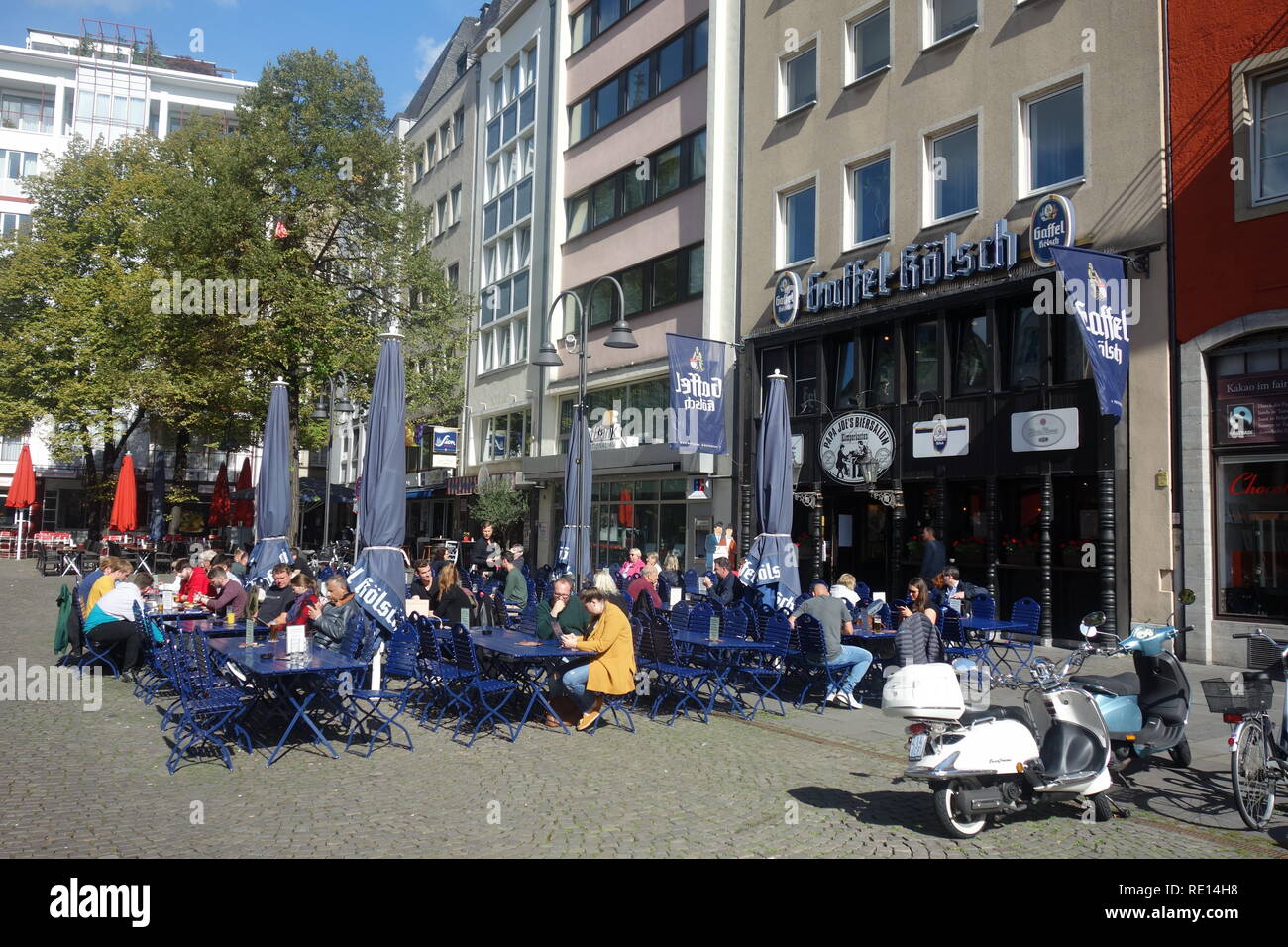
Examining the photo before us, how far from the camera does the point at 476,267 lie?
37.8 metres

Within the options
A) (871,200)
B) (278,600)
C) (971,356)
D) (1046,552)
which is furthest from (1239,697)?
(871,200)

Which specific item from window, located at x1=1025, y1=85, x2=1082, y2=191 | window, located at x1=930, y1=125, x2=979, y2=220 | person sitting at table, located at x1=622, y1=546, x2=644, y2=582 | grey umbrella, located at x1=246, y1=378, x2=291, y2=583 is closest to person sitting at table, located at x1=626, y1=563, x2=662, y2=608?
person sitting at table, located at x1=622, y1=546, x2=644, y2=582

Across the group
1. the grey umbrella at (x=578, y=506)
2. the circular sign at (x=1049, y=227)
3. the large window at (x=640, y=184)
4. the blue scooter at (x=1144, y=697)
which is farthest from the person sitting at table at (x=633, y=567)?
the large window at (x=640, y=184)

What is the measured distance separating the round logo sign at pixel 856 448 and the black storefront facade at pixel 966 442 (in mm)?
68

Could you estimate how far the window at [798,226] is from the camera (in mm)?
21812

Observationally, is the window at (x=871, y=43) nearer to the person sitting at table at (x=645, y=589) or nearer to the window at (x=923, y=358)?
the window at (x=923, y=358)

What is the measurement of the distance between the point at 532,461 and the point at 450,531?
461 inches

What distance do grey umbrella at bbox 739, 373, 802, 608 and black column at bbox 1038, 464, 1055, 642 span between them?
4654mm

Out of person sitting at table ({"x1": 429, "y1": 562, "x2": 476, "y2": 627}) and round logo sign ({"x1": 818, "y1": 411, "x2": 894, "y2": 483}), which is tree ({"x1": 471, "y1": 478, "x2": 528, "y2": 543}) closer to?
round logo sign ({"x1": 818, "y1": 411, "x2": 894, "y2": 483})

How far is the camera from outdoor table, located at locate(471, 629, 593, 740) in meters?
9.21

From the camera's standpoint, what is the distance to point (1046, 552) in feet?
51.9

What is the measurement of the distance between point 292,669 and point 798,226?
17124mm

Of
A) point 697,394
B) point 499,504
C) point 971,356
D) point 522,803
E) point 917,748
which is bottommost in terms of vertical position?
point 522,803

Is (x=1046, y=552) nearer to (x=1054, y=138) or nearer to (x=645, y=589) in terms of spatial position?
(x=645, y=589)
